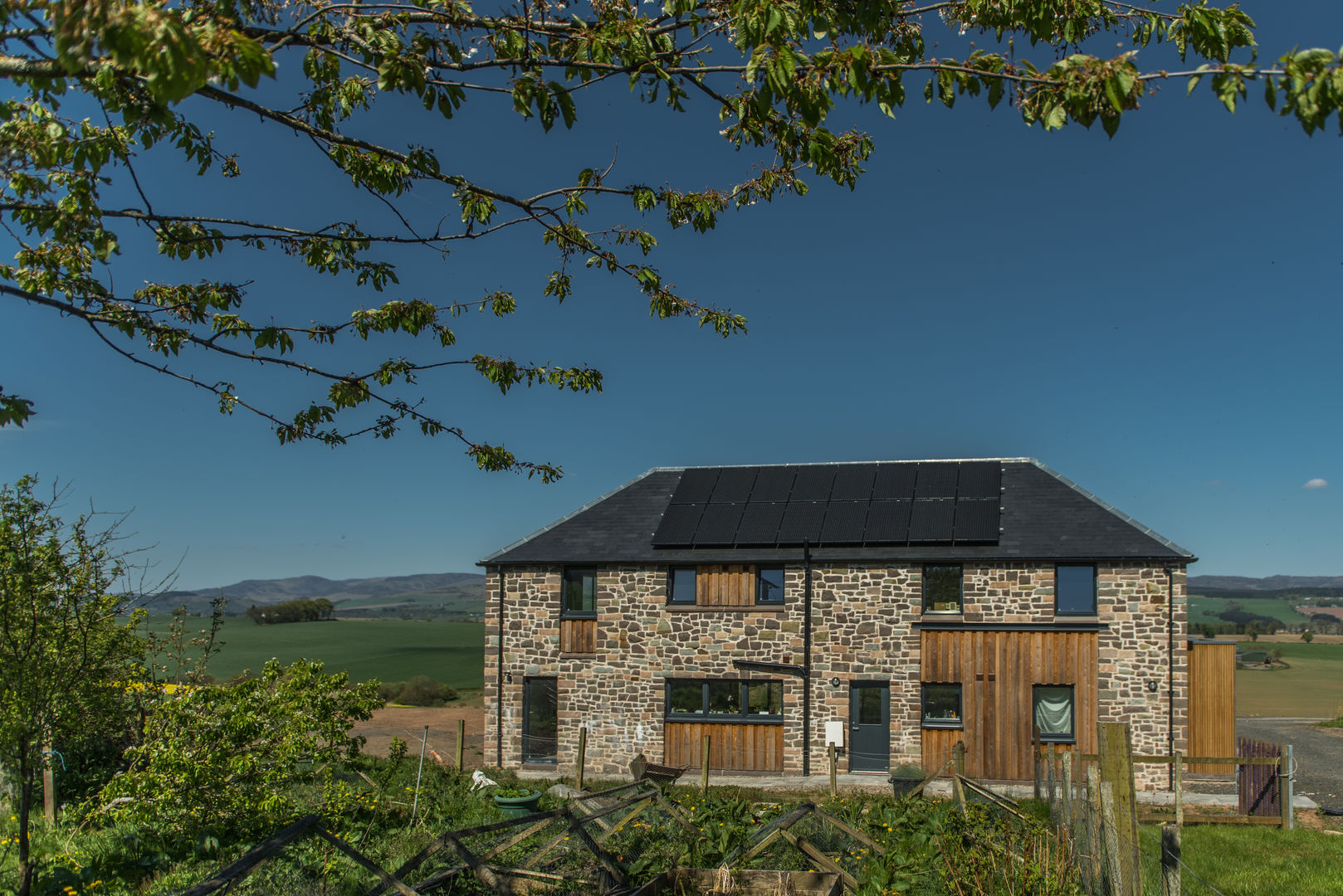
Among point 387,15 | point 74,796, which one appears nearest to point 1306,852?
point 387,15

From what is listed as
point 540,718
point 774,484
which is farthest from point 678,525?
point 540,718

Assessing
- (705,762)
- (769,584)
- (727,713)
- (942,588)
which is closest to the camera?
(705,762)

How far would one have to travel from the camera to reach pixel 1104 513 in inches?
806

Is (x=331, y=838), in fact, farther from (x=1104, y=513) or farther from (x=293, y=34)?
(x=1104, y=513)

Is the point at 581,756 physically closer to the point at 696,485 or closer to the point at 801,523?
the point at 801,523

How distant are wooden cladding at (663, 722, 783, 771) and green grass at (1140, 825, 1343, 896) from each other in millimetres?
8028

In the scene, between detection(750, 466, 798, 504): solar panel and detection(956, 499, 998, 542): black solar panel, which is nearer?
detection(956, 499, 998, 542): black solar panel

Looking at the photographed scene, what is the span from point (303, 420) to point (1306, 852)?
15.8 m

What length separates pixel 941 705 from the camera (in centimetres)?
1998

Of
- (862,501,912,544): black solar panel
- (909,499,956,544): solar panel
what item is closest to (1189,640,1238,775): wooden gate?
(909,499,956,544): solar panel

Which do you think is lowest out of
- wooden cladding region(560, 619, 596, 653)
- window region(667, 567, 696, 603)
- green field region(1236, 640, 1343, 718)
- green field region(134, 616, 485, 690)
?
green field region(134, 616, 485, 690)

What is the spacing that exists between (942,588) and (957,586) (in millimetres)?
343

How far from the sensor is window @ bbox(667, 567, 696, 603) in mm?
21641

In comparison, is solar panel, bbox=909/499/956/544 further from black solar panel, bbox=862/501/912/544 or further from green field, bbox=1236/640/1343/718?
green field, bbox=1236/640/1343/718
